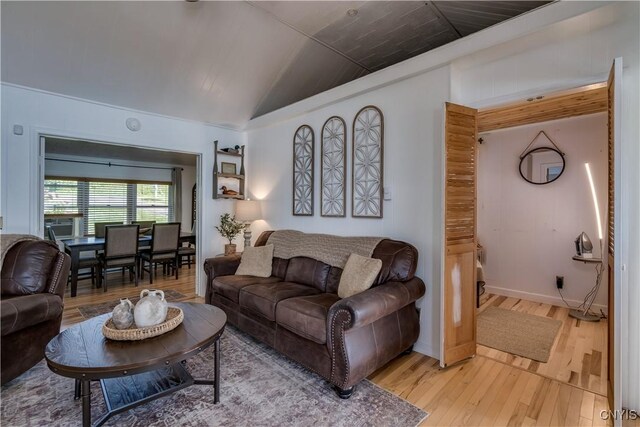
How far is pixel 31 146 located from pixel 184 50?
1924mm

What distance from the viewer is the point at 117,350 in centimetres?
166

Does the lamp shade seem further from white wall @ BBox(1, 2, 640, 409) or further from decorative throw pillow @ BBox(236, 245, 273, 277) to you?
decorative throw pillow @ BBox(236, 245, 273, 277)

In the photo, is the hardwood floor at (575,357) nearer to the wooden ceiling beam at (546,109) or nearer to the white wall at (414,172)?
the white wall at (414,172)

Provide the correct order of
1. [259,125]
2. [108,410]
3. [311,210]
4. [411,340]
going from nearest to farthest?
1. [108,410]
2. [411,340]
3. [311,210]
4. [259,125]

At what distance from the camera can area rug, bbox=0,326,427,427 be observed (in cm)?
182

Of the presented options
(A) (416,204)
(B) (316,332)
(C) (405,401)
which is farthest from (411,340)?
(A) (416,204)

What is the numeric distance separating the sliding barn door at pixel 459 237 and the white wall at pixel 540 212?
2194 mm

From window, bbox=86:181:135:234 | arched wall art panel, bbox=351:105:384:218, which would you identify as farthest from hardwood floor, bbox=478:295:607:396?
window, bbox=86:181:135:234

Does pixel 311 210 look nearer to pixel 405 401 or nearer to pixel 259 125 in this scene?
pixel 259 125

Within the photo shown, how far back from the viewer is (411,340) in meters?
2.56

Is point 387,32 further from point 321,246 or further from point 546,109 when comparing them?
point 321,246

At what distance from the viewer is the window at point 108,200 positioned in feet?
20.2

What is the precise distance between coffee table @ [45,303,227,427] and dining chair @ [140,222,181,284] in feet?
10.8

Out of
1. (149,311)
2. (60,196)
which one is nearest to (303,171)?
(149,311)
